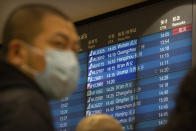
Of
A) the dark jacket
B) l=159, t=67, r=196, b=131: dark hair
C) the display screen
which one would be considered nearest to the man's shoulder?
the dark jacket

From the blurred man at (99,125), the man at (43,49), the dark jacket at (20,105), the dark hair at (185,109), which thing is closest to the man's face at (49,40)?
the man at (43,49)

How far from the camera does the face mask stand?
1.52 meters

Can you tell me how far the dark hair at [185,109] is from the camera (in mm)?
1081

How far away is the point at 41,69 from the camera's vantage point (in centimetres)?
154

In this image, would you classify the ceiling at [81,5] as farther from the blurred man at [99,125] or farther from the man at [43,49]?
the man at [43,49]

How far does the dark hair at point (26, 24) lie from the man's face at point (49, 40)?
2 cm

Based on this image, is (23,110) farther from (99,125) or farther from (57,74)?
(99,125)

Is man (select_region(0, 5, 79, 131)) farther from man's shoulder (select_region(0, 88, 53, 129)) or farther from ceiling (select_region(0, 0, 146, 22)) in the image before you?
ceiling (select_region(0, 0, 146, 22))

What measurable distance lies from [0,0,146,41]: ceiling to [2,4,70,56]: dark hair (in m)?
2.56

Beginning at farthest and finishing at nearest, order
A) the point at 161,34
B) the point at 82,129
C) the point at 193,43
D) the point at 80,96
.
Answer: the point at 80,96 → the point at 161,34 → the point at 193,43 → the point at 82,129

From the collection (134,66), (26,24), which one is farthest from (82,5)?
(26,24)

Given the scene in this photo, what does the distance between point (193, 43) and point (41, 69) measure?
226 centimetres

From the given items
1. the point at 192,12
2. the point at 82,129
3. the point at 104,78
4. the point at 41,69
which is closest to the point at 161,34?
the point at 192,12

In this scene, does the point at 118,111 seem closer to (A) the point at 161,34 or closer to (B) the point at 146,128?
(B) the point at 146,128
